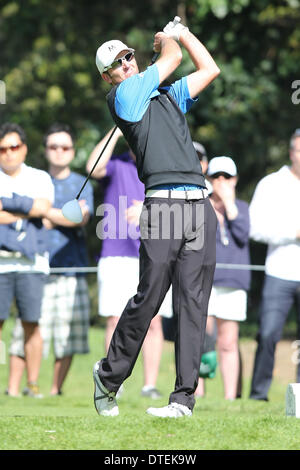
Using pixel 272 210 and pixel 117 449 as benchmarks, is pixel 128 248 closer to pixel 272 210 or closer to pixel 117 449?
pixel 272 210

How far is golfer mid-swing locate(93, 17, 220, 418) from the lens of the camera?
198 inches

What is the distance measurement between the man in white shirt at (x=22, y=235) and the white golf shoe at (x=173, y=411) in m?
2.75

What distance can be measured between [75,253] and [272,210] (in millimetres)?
1694

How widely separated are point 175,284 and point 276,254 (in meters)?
2.70

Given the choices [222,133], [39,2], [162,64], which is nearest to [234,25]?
[222,133]

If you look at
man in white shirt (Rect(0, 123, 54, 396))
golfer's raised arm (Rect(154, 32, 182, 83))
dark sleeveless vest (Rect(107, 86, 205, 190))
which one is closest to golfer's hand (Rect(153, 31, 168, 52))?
golfer's raised arm (Rect(154, 32, 182, 83))

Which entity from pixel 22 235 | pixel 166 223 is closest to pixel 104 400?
pixel 166 223

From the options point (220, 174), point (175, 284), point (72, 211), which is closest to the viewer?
point (175, 284)

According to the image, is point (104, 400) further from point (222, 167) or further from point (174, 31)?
point (222, 167)

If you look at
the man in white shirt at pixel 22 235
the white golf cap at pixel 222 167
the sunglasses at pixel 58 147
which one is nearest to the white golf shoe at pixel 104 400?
the man in white shirt at pixel 22 235

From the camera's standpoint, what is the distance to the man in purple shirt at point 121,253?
7801mm

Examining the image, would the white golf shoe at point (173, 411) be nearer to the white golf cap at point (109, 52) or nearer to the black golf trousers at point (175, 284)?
the black golf trousers at point (175, 284)

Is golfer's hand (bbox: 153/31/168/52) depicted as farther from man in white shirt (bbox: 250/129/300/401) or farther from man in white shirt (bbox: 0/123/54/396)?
man in white shirt (bbox: 250/129/300/401)

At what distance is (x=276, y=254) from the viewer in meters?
7.69
